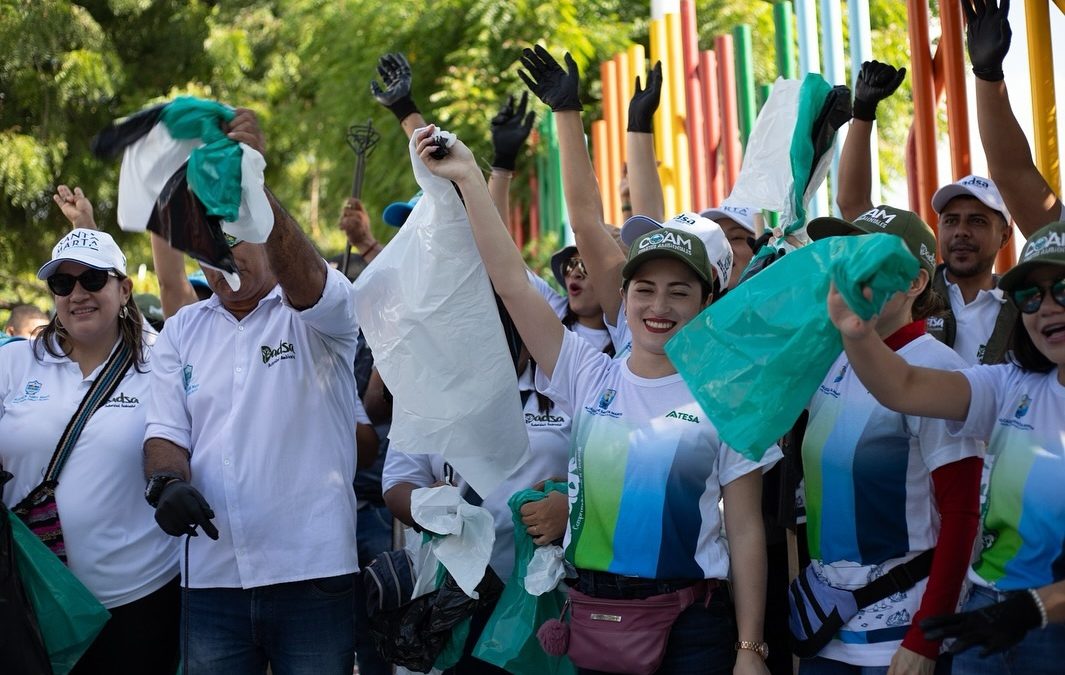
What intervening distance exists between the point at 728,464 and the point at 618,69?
25.0 ft

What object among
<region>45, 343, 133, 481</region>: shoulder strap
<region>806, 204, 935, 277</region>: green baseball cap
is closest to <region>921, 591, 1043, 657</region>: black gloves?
<region>806, 204, 935, 277</region>: green baseball cap

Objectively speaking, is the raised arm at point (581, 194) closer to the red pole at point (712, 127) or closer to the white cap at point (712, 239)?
the white cap at point (712, 239)

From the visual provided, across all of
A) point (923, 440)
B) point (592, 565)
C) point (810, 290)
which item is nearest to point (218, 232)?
point (592, 565)

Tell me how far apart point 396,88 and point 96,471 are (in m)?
1.54

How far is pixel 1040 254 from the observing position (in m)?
2.77

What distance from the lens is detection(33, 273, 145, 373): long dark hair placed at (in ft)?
13.9

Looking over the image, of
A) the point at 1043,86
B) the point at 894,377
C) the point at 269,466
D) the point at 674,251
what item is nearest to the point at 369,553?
the point at 269,466

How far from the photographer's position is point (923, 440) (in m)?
3.06

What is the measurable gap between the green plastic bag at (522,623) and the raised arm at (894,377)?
1.11m

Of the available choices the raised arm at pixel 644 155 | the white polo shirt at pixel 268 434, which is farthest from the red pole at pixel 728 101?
the white polo shirt at pixel 268 434

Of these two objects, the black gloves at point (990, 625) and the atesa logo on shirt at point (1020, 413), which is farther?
the atesa logo on shirt at point (1020, 413)

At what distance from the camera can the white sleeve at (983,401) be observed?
293cm

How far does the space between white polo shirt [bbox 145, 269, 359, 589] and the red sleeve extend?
161 cm

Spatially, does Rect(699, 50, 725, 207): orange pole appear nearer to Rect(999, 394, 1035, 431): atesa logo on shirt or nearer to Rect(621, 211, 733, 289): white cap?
Rect(621, 211, 733, 289): white cap
